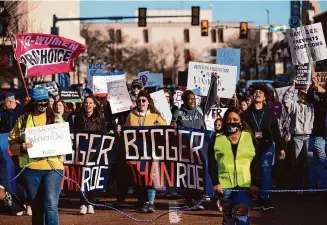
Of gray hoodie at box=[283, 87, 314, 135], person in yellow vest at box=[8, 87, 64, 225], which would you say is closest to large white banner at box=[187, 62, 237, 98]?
gray hoodie at box=[283, 87, 314, 135]

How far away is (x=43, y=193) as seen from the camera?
8.27 m

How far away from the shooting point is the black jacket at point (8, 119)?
464 inches

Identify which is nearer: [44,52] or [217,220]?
[217,220]

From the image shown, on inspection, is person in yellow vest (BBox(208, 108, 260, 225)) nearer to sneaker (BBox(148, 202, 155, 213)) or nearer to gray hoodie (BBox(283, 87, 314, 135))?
sneaker (BBox(148, 202, 155, 213))

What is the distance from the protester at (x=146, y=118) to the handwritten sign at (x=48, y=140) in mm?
2876

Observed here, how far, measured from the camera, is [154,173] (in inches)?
443

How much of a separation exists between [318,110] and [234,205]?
15.0 feet

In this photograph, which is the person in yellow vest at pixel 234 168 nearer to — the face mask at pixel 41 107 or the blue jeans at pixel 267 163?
the face mask at pixel 41 107

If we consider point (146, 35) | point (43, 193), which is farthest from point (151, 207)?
point (146, 35)

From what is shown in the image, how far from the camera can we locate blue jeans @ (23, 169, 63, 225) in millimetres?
8117

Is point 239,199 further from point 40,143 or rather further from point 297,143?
point 297,143

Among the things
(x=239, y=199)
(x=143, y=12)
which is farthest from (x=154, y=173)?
(x=143, y=12)

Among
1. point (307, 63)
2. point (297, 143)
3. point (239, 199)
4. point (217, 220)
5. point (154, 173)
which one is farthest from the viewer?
point (307, 63)

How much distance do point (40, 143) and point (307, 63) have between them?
7.00 m
